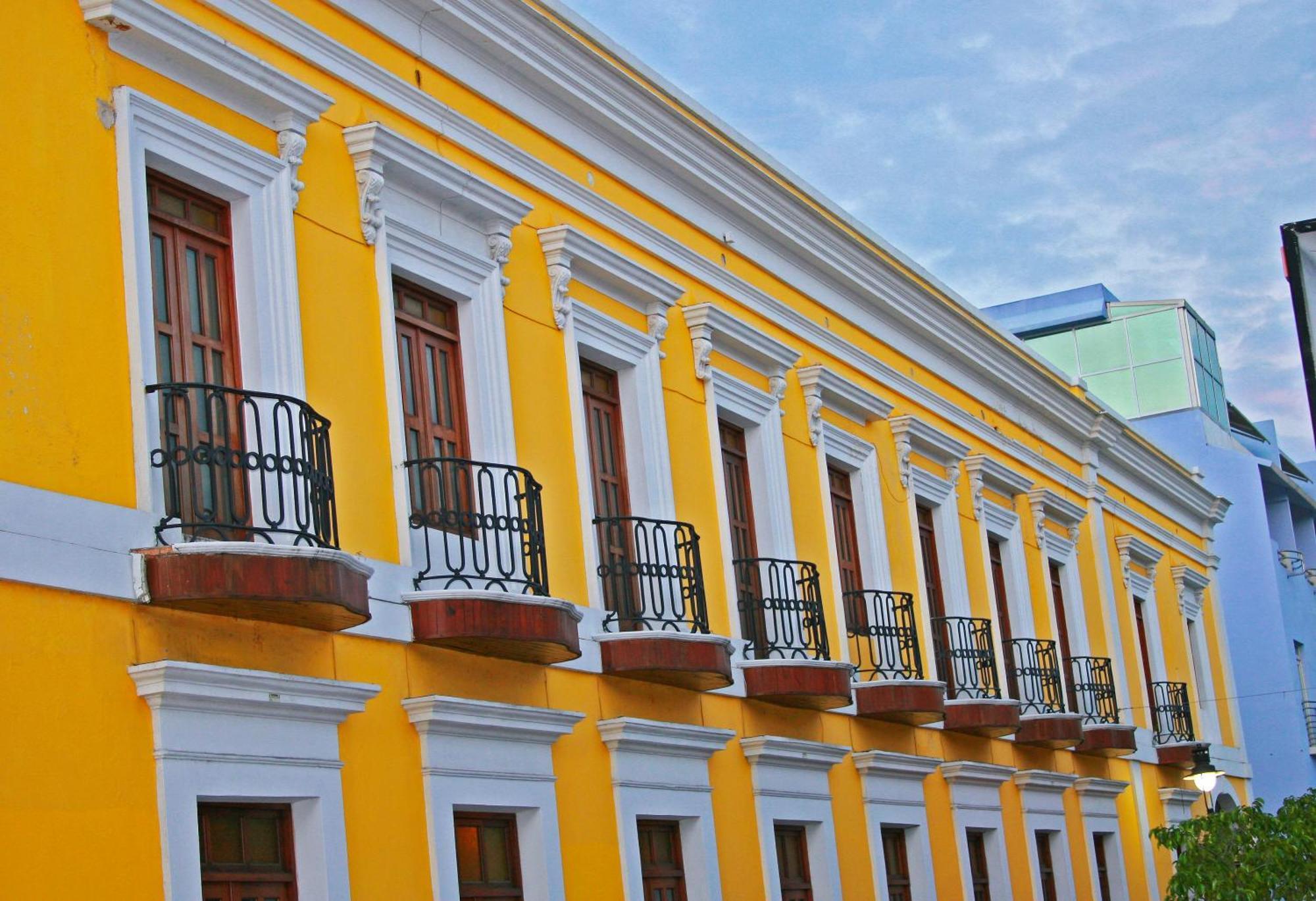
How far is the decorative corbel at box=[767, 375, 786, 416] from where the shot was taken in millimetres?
14258

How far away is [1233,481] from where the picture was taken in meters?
29.7

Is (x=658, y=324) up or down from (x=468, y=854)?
up

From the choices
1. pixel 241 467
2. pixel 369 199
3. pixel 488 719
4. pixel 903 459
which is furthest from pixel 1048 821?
pixel 241 467

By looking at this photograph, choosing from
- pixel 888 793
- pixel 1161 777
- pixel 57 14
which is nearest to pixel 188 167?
pixel 57 14

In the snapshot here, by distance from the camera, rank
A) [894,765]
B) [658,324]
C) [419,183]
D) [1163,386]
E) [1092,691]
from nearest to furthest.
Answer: [419,183], [658,324], [894,765], [1092,691], [1163,386]

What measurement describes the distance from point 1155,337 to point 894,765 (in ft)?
59.1

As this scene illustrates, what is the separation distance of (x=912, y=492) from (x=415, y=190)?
7386 millimetres

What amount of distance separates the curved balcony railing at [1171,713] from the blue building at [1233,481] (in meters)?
4.16

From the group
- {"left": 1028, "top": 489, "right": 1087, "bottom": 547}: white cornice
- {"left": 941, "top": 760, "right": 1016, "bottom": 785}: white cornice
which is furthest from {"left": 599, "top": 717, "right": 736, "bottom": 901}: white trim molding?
{"left": 1028, "top": 489, "right": 1087, "bottom": 547}: white cornice

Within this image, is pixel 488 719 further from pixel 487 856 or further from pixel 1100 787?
pixel 1100 787

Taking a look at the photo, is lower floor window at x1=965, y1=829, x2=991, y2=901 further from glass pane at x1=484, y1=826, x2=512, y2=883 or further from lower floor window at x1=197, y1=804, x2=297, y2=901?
lower floor window at x1=197, y1=804, x2=297, y2=901

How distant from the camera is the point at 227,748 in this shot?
8023 mm

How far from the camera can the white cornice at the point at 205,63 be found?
829 centimetres

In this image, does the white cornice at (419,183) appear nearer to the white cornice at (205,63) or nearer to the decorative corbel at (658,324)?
the white cornice at (205,63)
